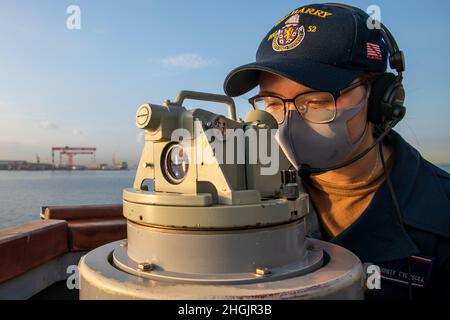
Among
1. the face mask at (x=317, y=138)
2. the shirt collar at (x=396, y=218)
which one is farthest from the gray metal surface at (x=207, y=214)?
the shirt collar at (x=396, y=218)

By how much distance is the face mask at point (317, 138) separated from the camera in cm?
159

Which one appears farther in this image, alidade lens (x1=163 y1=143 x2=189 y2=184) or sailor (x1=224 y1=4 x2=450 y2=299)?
sailor (x1=224 y1=4 x2=450 y2=299)

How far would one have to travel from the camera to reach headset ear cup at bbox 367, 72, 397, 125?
1.65 m

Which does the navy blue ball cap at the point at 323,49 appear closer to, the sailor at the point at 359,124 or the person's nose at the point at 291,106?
the sailor at the point at 359,124

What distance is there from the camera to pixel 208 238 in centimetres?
94

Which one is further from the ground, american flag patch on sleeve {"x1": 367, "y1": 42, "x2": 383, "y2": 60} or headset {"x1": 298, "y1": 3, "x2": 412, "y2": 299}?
american flag patch on sleeve {"x1": 367, "y1": 42, "x2": 383, "y2": 60}

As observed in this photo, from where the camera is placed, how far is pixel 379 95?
5.41ft

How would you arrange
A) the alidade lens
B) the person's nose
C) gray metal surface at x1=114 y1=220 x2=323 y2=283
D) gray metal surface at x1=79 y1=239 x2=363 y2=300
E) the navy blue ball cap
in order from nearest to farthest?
gray metal surface at x1=79 y1=239 x2=363 y2=300 → gray metal surface at x1=114 y1=220 x2=323 y2=283 → the alidade lens → the navy blue ball cap → the person's nose

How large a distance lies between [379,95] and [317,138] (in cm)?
35

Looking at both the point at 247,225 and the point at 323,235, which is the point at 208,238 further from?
the point at 323,235

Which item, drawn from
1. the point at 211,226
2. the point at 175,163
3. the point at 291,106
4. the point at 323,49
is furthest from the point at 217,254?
the point at 323,49

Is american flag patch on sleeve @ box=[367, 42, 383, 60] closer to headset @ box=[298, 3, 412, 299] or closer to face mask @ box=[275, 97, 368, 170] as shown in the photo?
headset @ box=[298, 3, 412, 299]

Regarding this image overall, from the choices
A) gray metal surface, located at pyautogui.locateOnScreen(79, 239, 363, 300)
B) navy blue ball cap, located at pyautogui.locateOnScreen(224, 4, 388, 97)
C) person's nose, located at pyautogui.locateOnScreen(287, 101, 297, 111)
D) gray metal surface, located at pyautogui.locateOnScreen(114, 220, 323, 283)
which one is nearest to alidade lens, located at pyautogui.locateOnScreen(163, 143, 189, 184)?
gray metal surface, located at pyautogui.locateOnScreen(114, 220, 323, 283)
